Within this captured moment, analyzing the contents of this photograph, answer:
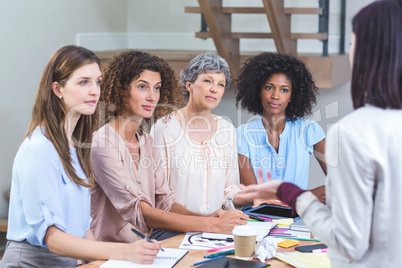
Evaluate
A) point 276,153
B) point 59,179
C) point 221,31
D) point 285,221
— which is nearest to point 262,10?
point 221,31

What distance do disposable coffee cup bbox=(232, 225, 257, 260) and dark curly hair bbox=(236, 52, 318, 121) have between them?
1331 millimetres

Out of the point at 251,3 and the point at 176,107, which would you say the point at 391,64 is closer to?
the point at 176,107

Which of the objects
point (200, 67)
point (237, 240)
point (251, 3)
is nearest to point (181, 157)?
point (200, 67)

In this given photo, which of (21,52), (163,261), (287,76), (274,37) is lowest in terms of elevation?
(163,261)

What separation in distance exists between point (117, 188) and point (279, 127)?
1081 millimetres

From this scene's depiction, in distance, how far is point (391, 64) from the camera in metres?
1.12

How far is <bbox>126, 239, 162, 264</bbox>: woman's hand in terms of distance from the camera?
161 cm

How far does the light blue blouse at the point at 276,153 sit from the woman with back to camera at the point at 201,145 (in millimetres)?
125

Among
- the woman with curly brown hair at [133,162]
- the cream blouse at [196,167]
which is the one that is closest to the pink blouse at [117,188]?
the woman with curly brown hair at [133,162]

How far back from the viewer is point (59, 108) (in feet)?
6.15

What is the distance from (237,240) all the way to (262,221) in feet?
1.44

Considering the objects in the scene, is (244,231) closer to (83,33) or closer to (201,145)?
(201,145)

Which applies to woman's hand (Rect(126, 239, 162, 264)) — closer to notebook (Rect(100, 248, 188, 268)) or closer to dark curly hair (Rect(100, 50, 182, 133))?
notebook (Rect(100, 248, 188, 268))

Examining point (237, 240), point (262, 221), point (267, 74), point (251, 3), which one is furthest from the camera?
point (251, 3)
